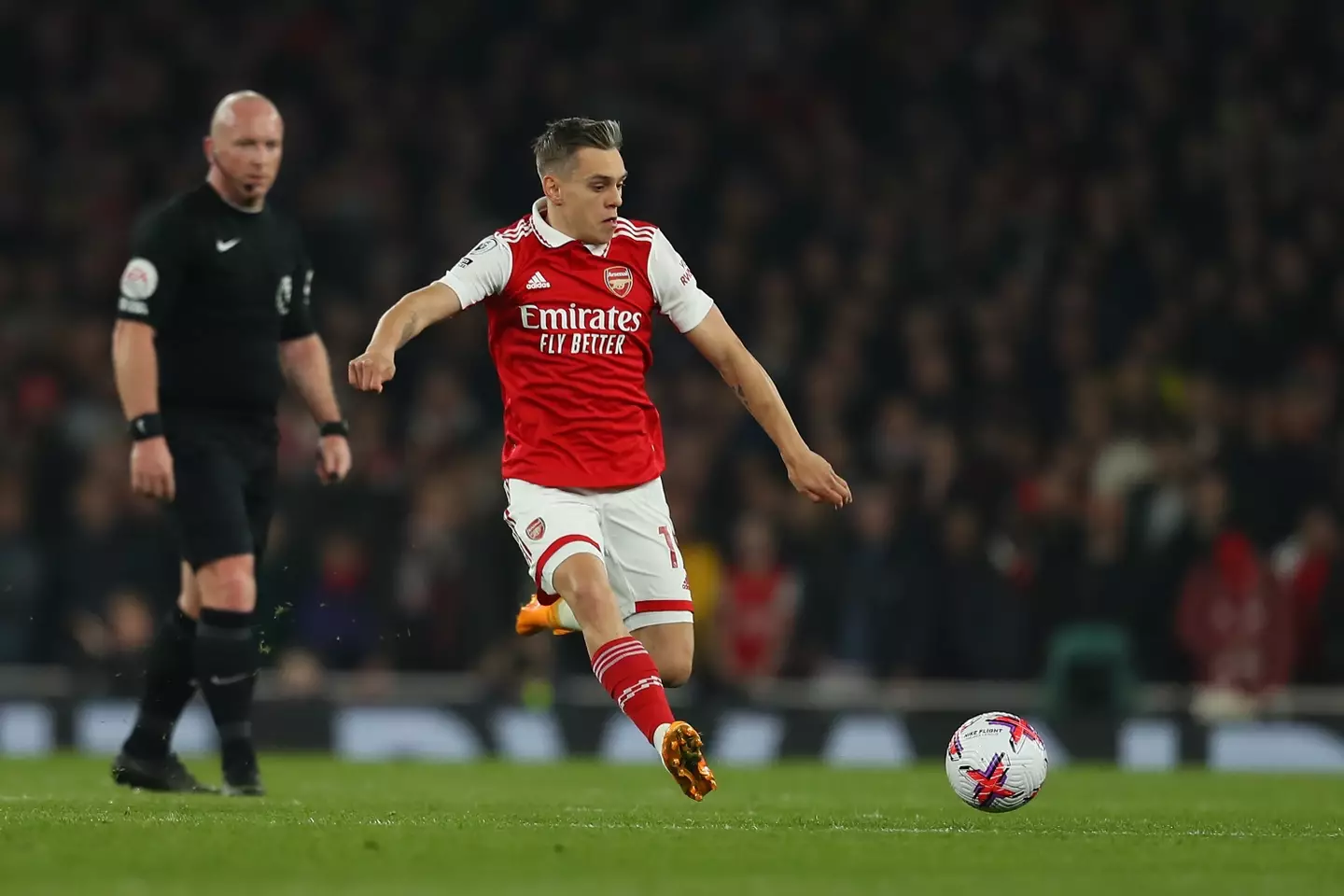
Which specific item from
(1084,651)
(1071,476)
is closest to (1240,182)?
(1071,476)

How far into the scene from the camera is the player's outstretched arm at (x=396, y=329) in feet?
21.3

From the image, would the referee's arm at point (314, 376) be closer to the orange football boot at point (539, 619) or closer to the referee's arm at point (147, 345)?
the referee's arm at point (147, 345)

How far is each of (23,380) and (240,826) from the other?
9.48m

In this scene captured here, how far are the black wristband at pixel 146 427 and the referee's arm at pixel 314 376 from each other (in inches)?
30.0

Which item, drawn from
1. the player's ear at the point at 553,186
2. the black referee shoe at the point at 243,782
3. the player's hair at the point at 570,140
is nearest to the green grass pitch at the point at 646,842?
the black referee shoe at the point at 243,782

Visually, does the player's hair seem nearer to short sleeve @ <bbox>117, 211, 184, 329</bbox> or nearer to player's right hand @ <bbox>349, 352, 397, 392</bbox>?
player's right hand @ <bbox>349, 352, 397, 392</bbox>

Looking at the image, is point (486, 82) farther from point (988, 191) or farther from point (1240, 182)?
point (1240, 182)

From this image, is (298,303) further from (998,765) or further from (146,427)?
(998,765)

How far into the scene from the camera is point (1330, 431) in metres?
14.0

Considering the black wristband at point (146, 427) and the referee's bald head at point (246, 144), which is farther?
the referee's bald head at point (246, 144)

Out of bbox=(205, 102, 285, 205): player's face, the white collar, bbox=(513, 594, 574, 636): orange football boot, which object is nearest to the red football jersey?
the white collar

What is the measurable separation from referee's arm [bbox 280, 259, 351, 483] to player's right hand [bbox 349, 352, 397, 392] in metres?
1.76

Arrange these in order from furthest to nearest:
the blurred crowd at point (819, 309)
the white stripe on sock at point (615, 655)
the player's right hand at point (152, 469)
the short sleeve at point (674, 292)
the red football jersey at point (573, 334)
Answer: the blurred crowd at point (819, 309), the player's right hand at point (152, 469), the short sleeve at point (674, 292), the red football jersey at point (573, 334), the white stripe on sock at point (615, 655)

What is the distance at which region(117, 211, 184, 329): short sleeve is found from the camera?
304 inches
